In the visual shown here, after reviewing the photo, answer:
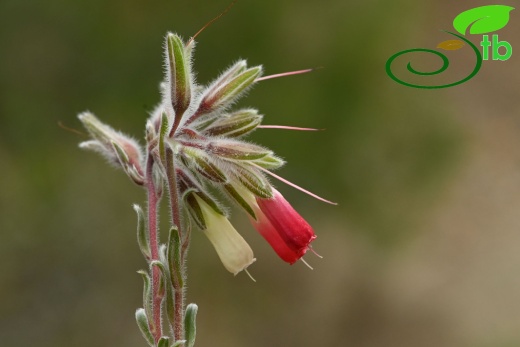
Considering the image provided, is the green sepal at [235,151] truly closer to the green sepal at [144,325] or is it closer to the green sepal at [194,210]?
the green sepal at [194,210]

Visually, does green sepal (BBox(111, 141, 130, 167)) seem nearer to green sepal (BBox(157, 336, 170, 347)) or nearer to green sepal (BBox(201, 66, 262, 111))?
green sepal (BBox(201, 66, 262, 111))

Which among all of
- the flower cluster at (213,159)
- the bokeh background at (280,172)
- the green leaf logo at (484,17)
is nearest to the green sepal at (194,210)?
the flower cluster at (213,159)

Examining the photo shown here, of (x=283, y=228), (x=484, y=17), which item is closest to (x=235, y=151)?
(x=283, y=228)

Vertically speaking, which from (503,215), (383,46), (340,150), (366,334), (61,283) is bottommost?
(366,334)

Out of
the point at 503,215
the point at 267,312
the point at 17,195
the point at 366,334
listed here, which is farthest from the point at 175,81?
the point at 503,215

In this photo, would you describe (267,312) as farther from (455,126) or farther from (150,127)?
(150,127)

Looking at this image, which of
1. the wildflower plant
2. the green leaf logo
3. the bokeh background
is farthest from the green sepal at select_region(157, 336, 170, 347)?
the bokeh background

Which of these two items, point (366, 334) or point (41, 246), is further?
point (366, 334)
